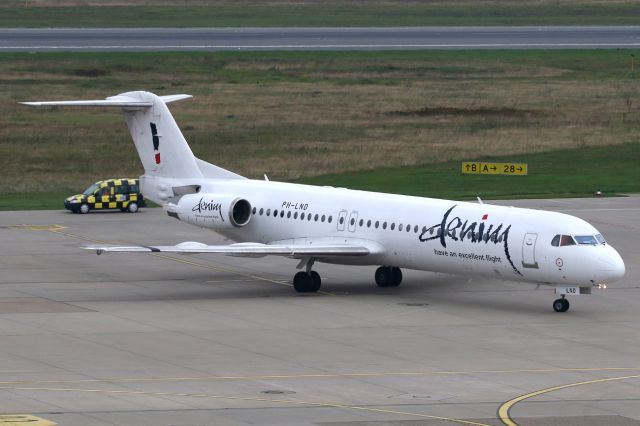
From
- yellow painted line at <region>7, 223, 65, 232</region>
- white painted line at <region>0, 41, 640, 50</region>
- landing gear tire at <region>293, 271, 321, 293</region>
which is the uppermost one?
white painted line at <region>0, 41, 640, 50</region>

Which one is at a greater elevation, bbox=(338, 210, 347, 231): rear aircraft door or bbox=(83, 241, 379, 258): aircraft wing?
bbox=(338, 210, 347, 231): rear aircraft door

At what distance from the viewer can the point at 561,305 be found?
1534 inches

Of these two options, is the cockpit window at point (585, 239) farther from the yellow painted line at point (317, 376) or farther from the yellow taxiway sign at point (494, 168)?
the yellow taxiway sign at point (494, 168)

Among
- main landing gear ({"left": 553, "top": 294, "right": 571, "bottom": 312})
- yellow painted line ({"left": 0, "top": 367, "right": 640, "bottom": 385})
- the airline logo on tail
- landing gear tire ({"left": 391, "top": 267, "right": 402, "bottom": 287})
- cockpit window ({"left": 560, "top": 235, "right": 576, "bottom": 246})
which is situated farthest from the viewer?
the airline logo on tail

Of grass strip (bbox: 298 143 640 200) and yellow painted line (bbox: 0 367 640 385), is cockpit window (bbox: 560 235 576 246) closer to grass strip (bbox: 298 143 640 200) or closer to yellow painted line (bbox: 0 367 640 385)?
yellow painted line (bbox: 0 367 640 385)

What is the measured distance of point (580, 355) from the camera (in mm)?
33375

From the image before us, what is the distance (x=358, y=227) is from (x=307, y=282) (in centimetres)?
230

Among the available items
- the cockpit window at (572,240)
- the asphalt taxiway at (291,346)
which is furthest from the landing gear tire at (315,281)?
the cockpit window at (572,240)

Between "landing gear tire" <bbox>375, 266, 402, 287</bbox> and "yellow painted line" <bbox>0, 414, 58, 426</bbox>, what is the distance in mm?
18383

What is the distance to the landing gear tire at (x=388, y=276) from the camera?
43.2 metres

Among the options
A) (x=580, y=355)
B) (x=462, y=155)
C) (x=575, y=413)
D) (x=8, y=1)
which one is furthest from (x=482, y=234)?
(x=8, y=1)

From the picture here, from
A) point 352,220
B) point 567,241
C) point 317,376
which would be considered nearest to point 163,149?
point 352,220

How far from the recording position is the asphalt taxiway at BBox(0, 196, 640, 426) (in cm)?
2766

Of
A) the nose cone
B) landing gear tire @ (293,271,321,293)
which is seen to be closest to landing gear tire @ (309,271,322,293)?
landing gear tire @ (293,271,321,293)
